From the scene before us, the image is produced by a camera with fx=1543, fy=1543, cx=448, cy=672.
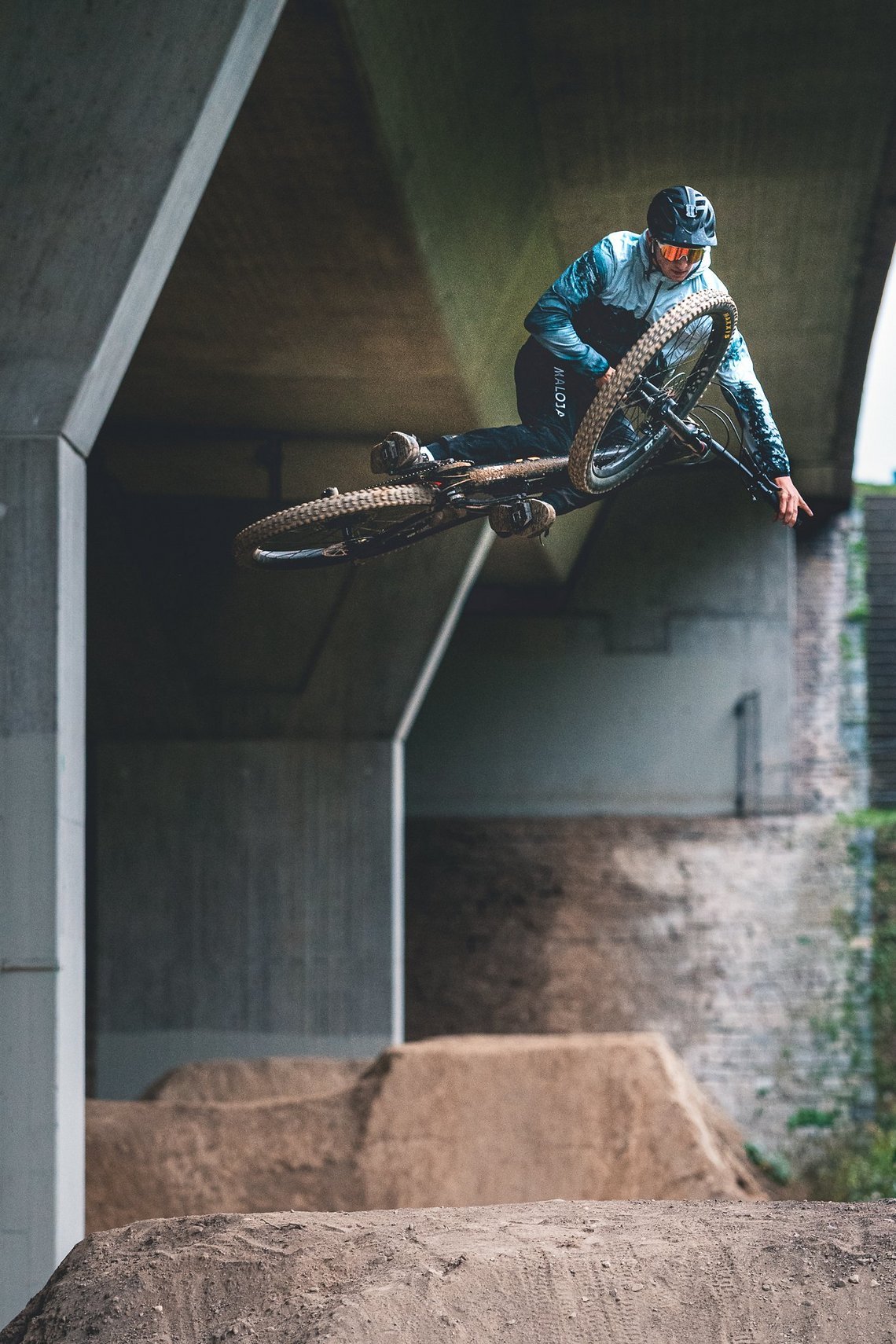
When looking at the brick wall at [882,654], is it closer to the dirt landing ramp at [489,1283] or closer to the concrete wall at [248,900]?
the concrete wall at [248,900]

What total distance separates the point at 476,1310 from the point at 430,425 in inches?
167

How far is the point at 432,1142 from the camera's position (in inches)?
500

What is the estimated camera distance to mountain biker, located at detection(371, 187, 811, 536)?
7.48 metres

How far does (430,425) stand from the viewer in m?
7.97

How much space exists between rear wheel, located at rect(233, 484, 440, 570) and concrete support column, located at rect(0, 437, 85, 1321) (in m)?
0.96

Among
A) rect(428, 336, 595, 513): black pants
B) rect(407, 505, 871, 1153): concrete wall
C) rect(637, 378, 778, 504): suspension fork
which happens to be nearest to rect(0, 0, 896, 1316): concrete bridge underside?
rect(428, 336, 595, 513): black pants

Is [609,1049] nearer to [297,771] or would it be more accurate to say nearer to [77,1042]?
[297,771]

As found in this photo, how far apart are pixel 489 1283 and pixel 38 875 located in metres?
2.77

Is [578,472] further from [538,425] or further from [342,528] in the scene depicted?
[342,528]

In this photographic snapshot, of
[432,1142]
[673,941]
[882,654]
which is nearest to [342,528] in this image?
[432,1142]

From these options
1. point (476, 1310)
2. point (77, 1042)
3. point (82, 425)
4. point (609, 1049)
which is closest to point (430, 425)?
point (82, 425)

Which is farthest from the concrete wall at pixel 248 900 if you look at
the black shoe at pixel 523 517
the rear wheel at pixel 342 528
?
the black shoe at pixel 523 517

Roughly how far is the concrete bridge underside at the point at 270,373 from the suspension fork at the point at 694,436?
32.8 inches

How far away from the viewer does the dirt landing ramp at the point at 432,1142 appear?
1241cm
